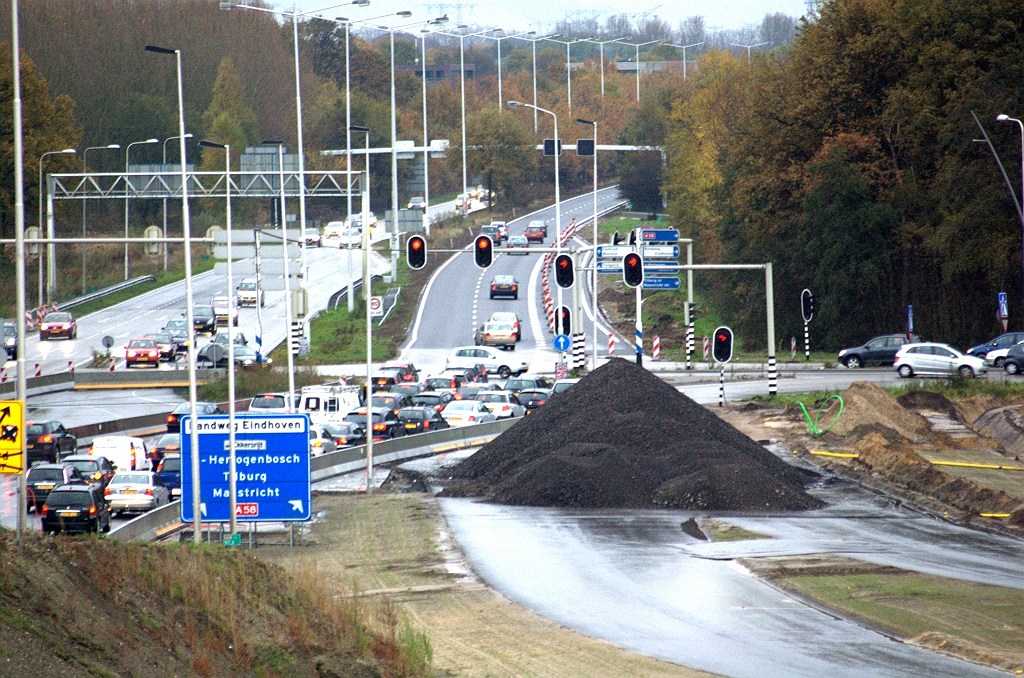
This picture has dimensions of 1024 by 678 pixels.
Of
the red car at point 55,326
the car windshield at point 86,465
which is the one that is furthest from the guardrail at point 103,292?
the car windshield at point 86,465

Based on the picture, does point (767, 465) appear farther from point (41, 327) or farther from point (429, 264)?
point (429, 264)

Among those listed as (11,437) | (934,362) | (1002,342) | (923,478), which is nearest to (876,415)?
(923,478)

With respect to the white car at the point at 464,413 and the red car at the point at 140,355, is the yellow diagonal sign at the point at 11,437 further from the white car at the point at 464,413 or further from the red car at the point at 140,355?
the red car at the point at 140,355

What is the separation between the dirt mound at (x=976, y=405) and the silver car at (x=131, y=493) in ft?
91.9

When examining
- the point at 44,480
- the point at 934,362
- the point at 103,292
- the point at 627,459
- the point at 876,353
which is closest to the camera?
the point at 44,480

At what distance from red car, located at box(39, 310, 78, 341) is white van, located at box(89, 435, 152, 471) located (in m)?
41.5

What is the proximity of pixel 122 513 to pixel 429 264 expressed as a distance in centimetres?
7285

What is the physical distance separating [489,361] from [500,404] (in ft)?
48.6

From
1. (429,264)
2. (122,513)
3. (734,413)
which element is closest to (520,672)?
(122,513)

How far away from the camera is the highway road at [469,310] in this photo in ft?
231

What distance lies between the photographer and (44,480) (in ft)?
100

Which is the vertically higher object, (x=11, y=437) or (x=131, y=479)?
(x=11, y=437)

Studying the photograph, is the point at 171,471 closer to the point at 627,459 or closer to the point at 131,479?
the point at 131,479

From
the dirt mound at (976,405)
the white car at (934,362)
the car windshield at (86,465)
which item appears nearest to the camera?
the car windshield at (86,465)
